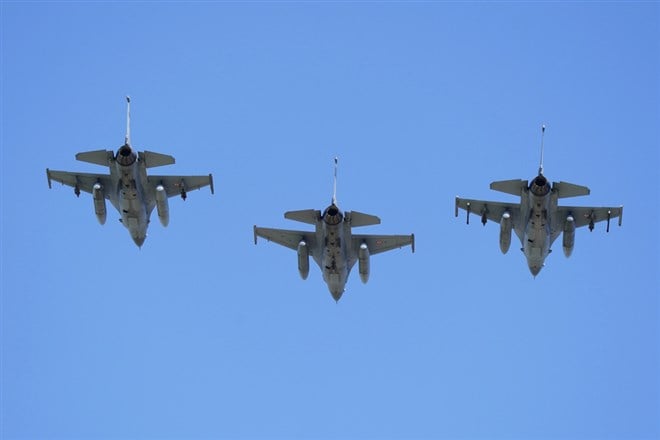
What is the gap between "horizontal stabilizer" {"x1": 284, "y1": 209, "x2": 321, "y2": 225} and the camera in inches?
1870

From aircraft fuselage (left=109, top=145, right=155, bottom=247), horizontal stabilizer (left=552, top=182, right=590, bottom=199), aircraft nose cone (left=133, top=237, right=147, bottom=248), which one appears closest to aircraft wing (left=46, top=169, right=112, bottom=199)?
aircraft fuselage (left=109, top=145, right=155, bottom=247)

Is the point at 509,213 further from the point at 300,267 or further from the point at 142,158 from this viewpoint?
the point at 142,158

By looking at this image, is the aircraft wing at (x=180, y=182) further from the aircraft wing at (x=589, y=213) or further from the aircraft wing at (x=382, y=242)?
the aircraft wing at (x=589, y=213)

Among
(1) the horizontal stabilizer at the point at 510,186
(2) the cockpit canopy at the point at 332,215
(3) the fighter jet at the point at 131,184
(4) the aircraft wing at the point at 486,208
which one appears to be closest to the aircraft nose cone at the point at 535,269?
(4) the aircraft wing at the point at 486,208

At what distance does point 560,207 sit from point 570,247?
1.42m

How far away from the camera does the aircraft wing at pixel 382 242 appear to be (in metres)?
51.2

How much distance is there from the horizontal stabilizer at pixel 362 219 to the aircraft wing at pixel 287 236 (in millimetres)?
3741

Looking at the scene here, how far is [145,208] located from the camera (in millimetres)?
50781

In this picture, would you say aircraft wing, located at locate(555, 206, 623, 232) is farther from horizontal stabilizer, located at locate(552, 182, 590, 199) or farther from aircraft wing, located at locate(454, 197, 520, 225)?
horizontal stabilizer, located at locate(552, 182, 590, 199)

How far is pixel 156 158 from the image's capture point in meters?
48.3

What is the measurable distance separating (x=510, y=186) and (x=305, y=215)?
6537mm

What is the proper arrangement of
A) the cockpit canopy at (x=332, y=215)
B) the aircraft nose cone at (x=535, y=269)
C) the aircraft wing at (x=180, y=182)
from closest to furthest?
the cockpit canopy at (x=332, y=215)
the aircraft wing at (x=180, y=182)
the aircraft nose cone at (x=535, y=269)

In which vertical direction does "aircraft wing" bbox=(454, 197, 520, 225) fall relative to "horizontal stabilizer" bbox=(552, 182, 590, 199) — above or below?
below

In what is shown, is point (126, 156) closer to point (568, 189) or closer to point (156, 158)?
point (156, 158)
